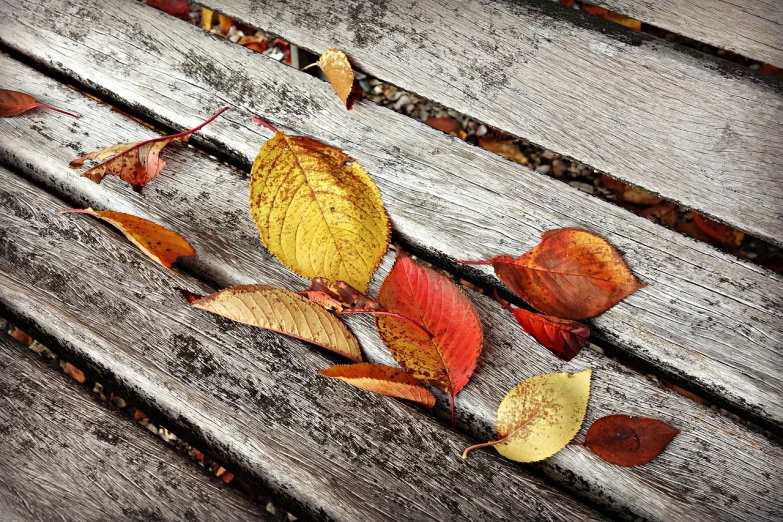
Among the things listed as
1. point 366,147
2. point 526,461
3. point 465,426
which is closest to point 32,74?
point 366,147

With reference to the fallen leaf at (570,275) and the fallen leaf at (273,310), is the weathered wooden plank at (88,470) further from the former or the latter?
the fallen leaf at (570,275)

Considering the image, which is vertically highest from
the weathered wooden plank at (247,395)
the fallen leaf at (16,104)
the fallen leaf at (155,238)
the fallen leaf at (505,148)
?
the fallen leaf at (505,148)

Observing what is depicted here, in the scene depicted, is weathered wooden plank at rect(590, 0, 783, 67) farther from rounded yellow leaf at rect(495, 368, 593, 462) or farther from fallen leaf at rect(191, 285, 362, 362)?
fallen leaf at rect(191, 285, 362, 362)

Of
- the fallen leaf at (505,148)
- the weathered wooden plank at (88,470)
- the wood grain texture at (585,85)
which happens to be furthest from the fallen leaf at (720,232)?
the weathered wooden plank at (88,470)

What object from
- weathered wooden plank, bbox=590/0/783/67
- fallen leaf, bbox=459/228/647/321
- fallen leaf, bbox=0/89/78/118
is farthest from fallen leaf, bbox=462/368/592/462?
fallen leaf, bbox=0/89/78/118

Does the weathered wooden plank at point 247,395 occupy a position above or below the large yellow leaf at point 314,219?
below

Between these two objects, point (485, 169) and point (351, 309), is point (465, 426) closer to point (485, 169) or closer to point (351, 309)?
point (351, 309)

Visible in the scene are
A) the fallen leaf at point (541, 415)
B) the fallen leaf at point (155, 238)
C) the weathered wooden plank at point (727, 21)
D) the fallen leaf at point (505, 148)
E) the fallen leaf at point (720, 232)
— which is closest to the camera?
the fallen leaf at point (541, 415)
